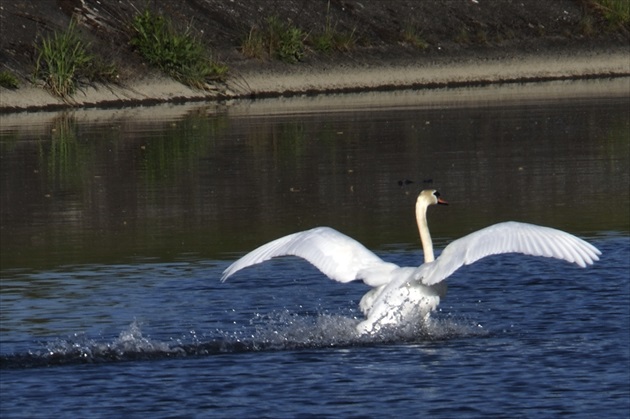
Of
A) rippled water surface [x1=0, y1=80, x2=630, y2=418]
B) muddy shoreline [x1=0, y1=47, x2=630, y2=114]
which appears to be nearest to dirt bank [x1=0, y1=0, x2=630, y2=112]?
muddy shoreline [x1=0, y1=47, x2=630, y2=114]

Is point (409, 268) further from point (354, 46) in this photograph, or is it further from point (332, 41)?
point (354, 46)

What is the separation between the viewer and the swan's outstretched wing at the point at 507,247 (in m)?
9.18

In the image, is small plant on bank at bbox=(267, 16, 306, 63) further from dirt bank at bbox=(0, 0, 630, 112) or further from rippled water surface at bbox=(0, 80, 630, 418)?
rippled water surface at bbox=(0, 80, 630, 418)

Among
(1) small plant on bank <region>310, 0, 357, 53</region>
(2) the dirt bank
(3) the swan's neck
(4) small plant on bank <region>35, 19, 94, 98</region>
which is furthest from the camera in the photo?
(1) small plant on bank <region>310, 0, 357, 53</region>

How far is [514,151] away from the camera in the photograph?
20547mm

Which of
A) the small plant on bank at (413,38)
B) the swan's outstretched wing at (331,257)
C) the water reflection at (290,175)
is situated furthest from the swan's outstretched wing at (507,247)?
the small plant on bank at (413,38)

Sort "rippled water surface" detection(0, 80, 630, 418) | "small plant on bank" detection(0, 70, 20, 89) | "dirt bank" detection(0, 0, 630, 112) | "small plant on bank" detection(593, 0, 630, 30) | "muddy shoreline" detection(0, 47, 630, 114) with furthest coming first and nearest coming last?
"small plant on bank" detection(593, 0, 630, 30) < "dirt bank" detection(0, 0, 630, 112) < "muddy shoreline" detection(0, 47, 630, 114) < "small plant on bank" detection(0, 70, 20, 89) < "rippled water surface" detection(0, 80, 630, 418)

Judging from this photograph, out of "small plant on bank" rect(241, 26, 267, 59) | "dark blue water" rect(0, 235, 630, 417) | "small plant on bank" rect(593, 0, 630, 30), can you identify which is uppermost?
"small plant on bank" rect(593, 0, 630, 30)

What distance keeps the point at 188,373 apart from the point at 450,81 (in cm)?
2566

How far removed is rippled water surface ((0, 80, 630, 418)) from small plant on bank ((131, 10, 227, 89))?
679 centimetres

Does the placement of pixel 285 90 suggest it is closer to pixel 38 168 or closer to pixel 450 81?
pixel 450 81

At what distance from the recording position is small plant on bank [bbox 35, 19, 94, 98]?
29672 millimetres

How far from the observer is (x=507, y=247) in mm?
9430

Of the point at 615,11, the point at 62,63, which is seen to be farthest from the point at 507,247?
the point at 615,11
